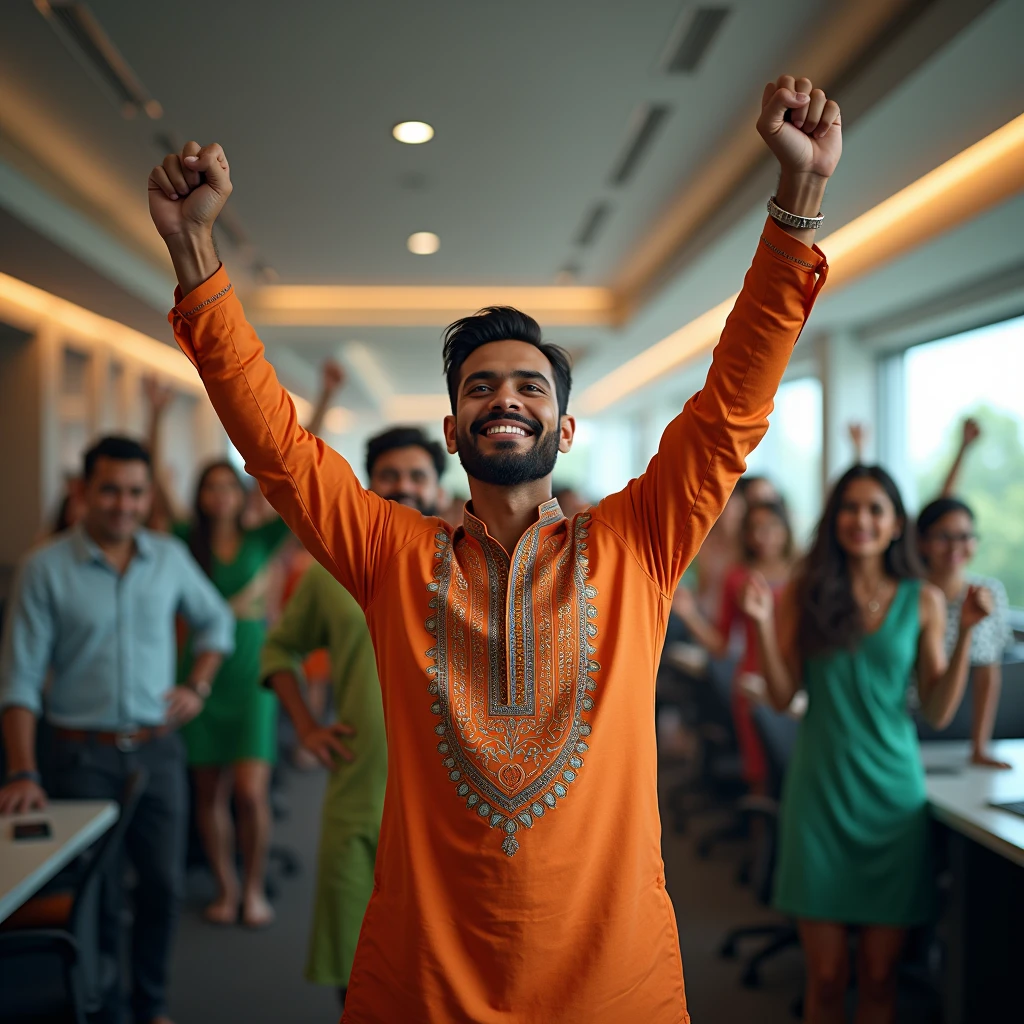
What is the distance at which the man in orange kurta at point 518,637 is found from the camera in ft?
3.93

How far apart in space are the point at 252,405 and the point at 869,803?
6.20 ft

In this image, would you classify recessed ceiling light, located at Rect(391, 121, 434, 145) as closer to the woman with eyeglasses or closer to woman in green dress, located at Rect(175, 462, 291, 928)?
woman in green dress, located at Rect(175, 462, 291, 928)

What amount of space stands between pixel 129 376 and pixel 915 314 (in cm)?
588

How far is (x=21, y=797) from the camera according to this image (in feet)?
7.66

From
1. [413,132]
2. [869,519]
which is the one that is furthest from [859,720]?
[413,132]

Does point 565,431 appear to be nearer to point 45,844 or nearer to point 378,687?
point 378,687

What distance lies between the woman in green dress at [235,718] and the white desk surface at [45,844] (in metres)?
1.02

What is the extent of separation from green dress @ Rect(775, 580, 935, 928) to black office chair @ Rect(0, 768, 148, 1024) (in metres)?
1.74

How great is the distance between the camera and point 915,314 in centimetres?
555

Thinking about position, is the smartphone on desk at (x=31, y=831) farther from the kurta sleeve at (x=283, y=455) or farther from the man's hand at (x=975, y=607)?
the man's hand at (x=975, y=607)

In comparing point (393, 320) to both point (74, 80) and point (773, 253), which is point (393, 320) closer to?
point (74, 80)

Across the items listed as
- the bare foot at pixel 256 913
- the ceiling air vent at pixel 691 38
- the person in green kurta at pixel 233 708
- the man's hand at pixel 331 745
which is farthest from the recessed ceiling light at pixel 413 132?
the bare foot at pixel 256 913

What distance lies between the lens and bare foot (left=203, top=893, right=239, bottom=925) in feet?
12.1

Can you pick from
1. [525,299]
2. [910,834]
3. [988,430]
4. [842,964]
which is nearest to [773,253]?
[910,834]
